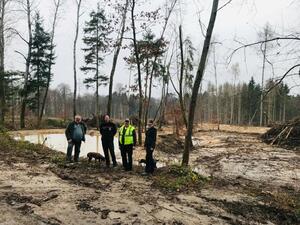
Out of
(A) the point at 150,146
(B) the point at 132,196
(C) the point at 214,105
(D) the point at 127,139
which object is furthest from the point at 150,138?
(C) the point at 214,105

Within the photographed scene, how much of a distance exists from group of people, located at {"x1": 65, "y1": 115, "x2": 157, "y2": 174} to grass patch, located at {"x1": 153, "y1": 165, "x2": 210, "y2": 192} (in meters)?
0.70

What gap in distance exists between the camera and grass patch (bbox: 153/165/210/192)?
1126 centimetres

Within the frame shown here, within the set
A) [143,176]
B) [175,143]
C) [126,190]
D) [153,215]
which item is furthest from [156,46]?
[153,215]

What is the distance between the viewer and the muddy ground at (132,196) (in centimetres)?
838

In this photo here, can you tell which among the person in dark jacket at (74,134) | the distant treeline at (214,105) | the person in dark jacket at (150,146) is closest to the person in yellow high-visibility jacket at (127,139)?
the person in dark jacket at (150,146)

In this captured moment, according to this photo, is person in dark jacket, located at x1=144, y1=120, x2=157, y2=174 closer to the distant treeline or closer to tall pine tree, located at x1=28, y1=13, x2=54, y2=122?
the distant treeline

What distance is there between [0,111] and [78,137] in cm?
2328

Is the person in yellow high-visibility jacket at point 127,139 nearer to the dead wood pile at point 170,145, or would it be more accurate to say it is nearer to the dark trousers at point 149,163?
the dark trousers at point 149,163

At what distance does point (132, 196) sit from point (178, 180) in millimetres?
2329

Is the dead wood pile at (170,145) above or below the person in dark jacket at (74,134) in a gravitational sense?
below

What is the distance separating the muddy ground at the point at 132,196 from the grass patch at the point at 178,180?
3cm

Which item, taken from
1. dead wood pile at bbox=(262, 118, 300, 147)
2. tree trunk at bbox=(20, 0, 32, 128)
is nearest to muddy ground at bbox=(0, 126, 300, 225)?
dead wood pile at bbox=(262, 118, 300, 147)

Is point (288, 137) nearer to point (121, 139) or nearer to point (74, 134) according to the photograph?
point (121, 139)

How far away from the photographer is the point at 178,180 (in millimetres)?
11836
